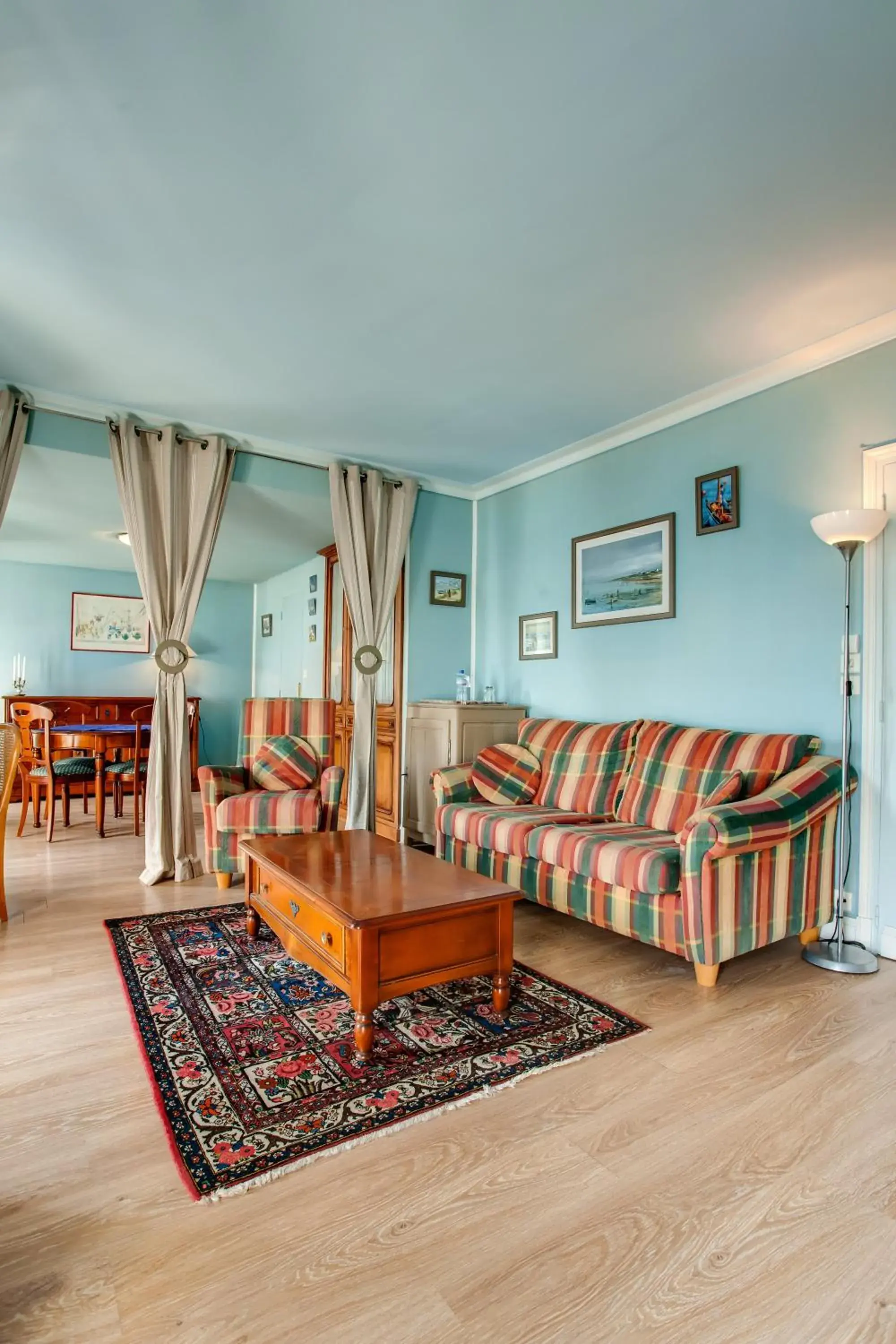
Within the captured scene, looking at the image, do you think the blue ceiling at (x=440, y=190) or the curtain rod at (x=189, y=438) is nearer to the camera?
the blue ceiling at (x=440, y=190)

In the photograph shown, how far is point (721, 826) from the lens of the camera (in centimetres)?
249

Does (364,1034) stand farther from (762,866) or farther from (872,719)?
(872,719)

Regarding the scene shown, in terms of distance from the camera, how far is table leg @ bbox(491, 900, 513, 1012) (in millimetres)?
2299

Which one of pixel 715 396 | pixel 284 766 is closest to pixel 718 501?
pixel 715 396

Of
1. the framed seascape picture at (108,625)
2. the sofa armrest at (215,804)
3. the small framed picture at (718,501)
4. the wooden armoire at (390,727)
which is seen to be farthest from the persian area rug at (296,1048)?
the framed seascape picture at (108,625)

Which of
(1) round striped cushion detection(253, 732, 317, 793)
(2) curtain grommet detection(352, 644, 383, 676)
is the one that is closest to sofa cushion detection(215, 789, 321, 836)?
(1) round striped cushion detection(253, 732, 317, 793)

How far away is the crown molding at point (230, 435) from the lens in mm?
3873

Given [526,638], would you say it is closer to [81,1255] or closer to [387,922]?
[387,922]

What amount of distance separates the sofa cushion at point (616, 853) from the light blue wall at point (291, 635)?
4160mm

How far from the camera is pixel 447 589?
209 inches

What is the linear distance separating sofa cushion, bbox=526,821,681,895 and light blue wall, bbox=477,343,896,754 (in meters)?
0.89

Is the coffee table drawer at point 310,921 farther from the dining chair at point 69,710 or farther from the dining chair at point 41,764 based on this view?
the dining chair at point 69,710

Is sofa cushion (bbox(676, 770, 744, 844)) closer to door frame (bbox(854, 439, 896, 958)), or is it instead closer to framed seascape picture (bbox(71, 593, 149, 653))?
door frame (bbox(854, 439, 896, 958))

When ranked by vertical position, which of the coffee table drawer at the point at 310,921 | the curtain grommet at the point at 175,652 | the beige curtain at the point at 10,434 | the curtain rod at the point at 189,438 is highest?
the curtain rod at the point at 189,438
